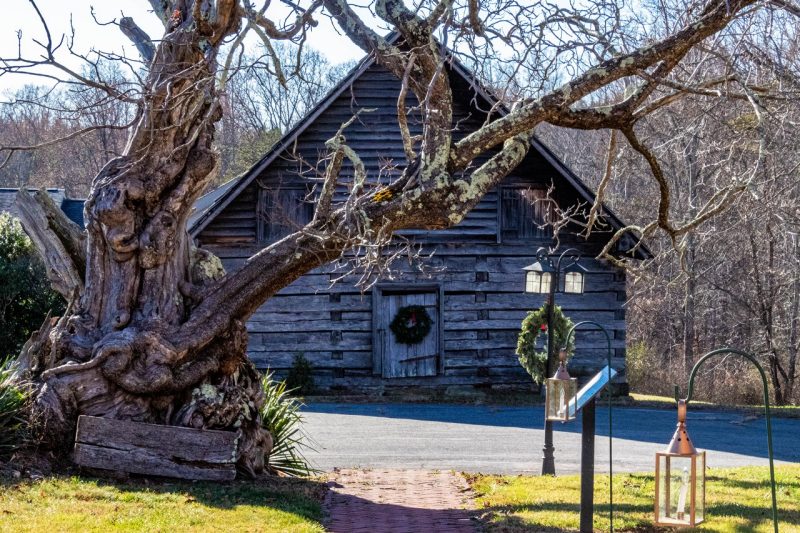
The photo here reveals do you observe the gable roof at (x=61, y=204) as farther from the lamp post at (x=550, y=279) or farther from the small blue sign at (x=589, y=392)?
the small blue sign at (x=589, y=392)

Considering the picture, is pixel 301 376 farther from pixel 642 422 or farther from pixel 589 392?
pixel 589 392

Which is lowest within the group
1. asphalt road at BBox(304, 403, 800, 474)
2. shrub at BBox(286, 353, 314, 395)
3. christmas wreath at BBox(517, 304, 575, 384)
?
asphalt road at BBox(304, 403, 800, 474)

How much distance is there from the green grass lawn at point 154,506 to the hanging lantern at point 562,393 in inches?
86.9

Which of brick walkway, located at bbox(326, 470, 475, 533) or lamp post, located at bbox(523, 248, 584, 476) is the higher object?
lamp post, located at bbox(523, 248, 584, 476)

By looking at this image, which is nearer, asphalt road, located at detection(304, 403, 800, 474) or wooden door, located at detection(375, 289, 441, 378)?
asphalt road, located at detection(304, 403, 800, 474)

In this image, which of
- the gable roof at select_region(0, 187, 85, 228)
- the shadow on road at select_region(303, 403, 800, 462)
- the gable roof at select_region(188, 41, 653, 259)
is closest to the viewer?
the shadow on road at select_region(303, 403, 800, 462)

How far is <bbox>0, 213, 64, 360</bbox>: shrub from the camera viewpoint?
22188 mm

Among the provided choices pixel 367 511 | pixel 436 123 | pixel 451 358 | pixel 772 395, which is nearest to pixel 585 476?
pixel 367 511

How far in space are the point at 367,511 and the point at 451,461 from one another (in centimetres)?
407

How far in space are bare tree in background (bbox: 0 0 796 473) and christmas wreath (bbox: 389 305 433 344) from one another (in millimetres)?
10937

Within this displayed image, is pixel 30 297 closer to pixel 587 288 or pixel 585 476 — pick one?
pixel 587 288

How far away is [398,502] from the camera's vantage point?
1017 centimetres

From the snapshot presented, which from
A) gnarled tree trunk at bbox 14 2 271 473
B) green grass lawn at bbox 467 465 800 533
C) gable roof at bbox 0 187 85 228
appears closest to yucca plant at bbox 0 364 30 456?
gnarled tree trunk at bbox 14 2 271 473

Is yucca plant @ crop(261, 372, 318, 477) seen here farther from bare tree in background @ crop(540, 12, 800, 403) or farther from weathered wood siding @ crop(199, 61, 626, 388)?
bare tree in background @ crop(540, 12, 800, 403)
